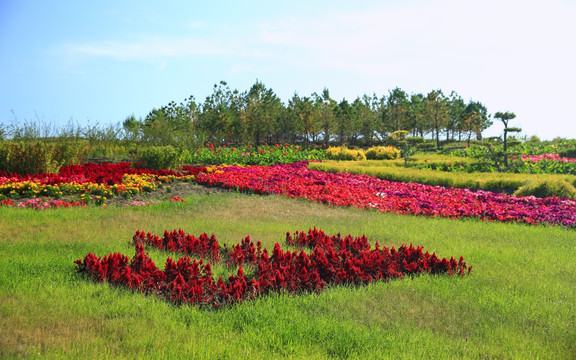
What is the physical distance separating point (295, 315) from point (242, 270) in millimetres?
1090

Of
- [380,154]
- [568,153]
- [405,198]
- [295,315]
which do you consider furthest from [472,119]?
[295,315]

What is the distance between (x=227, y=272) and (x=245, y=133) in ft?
102

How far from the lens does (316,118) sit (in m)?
40.7

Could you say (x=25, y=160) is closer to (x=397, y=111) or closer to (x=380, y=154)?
(x=380, y=154)

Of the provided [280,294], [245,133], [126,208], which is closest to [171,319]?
[280,294]

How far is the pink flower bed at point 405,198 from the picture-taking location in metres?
11.2

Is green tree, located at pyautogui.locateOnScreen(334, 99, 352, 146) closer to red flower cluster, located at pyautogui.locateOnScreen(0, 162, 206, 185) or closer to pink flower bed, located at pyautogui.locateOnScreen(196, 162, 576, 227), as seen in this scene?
pink flower bed, located at pyautogui.locateOnScreen(196, 162, 576, 227)

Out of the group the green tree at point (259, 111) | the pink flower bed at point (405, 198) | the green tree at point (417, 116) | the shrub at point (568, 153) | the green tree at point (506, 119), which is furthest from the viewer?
the green tree at point (417, 116)

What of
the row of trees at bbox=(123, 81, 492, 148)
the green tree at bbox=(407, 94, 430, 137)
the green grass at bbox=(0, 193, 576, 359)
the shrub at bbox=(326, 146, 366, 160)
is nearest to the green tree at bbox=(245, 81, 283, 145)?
the row of trees at bbox=(123, 81, 492, 148)

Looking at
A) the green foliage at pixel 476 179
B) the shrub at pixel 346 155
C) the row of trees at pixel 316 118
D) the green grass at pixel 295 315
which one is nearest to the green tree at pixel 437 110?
the row of trees at pixel 316 118

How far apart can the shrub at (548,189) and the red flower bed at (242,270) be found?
931cm

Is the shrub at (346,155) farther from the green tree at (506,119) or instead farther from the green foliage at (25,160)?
the green foliage at (25,160)

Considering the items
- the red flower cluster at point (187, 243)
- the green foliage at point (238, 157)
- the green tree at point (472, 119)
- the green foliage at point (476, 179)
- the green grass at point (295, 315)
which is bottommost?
the green grass at point (295, 315)

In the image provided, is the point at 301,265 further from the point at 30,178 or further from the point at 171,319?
the point at 30,178
